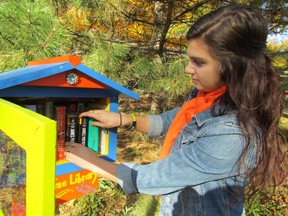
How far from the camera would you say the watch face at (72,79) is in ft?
4.80

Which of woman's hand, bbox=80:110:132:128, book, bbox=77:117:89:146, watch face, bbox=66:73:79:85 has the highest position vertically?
watch face, bbox=66:73:79:85

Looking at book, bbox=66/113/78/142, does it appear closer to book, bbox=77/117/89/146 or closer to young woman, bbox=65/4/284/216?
book, bbox=77/117/89/146

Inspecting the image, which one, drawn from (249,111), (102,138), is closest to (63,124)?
(102,138)

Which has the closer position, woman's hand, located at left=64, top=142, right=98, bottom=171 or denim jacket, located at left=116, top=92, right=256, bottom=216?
denim jacket, located at left=116, top=92, right=256, bottom=216

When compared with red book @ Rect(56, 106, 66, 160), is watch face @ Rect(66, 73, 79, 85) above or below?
above

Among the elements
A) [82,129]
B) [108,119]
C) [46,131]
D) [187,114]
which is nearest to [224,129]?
[187,114]

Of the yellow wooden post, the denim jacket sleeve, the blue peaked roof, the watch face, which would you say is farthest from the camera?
the watch face

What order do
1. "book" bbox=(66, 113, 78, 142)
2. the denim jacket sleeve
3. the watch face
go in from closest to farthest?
the denim jacket sleeve → the watch face → "book" bbox=(66, 113, 78, 142)

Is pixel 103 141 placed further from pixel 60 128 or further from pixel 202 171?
pixel 202 171

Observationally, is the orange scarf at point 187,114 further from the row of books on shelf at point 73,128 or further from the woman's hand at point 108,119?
the row of books on shelf at point 73,128

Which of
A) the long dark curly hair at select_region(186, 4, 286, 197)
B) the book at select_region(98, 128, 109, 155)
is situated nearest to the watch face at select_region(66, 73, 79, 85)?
the book at select_region(98, 128, 109, 155)

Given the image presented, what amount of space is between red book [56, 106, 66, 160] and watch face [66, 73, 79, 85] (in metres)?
0.18

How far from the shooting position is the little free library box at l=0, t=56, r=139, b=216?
2.06 ft

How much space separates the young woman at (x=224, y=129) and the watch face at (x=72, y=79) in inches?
19.5
